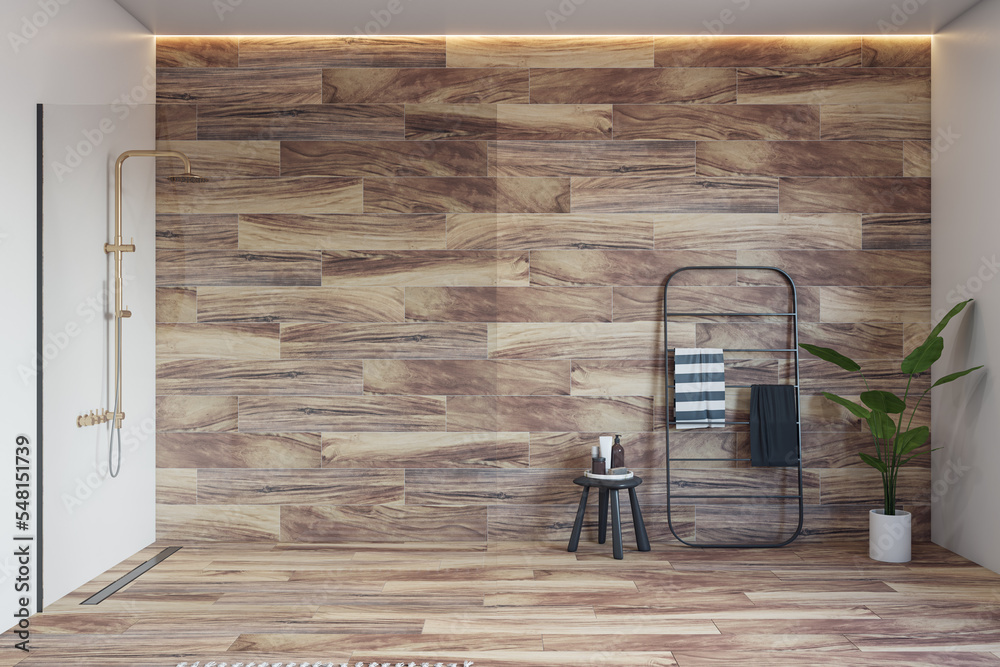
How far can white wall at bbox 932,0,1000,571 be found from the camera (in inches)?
127

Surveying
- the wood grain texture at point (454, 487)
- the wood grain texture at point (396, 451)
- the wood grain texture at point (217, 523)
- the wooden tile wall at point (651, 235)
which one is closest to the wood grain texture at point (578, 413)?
the wooden tile wall at point (651, 235)

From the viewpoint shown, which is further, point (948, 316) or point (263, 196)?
point (948, 316)

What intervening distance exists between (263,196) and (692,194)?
2.11 m

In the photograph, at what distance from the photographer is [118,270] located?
251 cm

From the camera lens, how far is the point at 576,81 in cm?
365

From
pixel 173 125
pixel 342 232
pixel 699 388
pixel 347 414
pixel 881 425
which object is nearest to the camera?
pixel 173 125

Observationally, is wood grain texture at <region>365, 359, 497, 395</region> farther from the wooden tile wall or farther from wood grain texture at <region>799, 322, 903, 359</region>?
wood grain texture at <region>799, 322, 903, 359</region>

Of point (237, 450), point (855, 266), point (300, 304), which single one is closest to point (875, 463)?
point (855, 266)

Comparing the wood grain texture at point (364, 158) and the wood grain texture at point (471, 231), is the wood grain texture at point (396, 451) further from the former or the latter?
the wood grain texture at point (364, 158)

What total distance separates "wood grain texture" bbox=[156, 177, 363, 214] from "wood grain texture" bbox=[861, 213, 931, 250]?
2563mm

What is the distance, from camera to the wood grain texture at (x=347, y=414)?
3291 mm

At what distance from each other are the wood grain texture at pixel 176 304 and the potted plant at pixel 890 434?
8.70 ft

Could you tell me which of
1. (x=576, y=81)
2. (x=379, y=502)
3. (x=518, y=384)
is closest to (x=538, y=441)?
(x=518, y=384)

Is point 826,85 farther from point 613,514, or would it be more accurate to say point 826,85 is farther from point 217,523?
point 217,523
